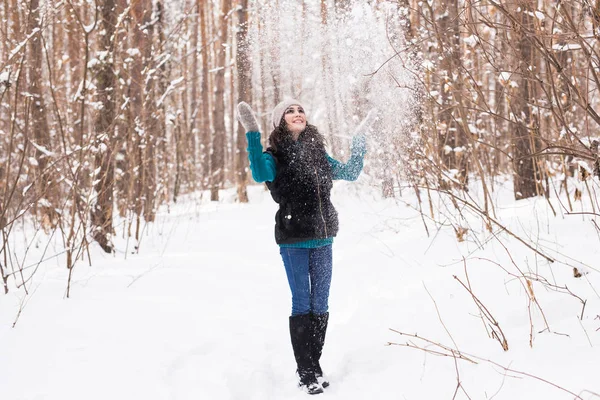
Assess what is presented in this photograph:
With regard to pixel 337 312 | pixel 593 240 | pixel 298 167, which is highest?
pixel 298 167

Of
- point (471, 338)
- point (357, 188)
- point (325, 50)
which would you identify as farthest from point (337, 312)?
point (357, 188)

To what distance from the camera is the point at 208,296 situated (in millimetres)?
3889

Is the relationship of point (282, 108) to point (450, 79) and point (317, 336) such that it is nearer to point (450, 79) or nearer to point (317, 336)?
point (317, 336)

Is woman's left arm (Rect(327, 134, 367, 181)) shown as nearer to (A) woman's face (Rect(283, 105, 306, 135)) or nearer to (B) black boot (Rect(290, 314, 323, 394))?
(A) woman's face (Rect(283, 105, 306, 135))

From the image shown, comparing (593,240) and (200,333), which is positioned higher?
(593,240)

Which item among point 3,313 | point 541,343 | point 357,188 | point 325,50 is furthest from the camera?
point 357,188

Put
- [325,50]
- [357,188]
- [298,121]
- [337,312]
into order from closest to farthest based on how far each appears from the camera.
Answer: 1. [298,121]
2. [337,312]
3. [325,50]
4. [357,188]

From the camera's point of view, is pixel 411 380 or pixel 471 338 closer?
pixel 411 380

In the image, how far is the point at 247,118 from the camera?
2482 mm

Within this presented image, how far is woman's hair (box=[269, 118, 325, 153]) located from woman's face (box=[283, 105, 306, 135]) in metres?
0.03

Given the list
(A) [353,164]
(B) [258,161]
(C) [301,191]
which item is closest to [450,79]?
(A) [353,164]

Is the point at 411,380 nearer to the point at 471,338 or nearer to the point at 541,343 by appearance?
the point at 471,338

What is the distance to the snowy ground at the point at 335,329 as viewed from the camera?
2062mm

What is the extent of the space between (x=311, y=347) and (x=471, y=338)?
2.64 ft
